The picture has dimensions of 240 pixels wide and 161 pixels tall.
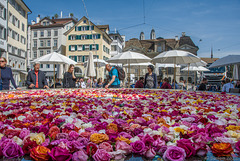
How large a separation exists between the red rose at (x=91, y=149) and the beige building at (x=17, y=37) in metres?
34.9

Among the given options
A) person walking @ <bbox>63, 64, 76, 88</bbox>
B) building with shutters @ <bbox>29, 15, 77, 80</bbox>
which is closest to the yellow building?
building with shutters @ <bbox>29, 15, 77, 80</bbox>

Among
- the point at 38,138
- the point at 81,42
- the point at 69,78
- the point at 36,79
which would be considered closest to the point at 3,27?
the point at 81,42

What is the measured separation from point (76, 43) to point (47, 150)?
5186 centimetres

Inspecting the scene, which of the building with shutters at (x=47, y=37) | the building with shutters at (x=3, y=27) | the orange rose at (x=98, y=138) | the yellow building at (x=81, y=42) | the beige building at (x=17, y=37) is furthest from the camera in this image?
the building with shutters at (x=47, y=37)

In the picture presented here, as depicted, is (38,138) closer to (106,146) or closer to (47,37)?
(106,146)

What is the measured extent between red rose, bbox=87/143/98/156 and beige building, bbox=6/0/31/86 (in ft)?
115

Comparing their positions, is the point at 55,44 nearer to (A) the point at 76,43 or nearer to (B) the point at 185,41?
(A) the point at 76,43

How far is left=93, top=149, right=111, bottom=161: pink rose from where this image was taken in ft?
4.51

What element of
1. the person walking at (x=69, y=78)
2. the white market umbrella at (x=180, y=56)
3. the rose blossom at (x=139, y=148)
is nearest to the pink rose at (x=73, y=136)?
the rose blossom at (x=139, y=148)

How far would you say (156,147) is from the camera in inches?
62.9

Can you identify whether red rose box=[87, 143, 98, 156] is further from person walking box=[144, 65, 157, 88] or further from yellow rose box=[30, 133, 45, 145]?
person walking box=[144, 65, 157, 88]

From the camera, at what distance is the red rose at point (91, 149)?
1.45m

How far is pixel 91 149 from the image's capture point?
58.7 inches

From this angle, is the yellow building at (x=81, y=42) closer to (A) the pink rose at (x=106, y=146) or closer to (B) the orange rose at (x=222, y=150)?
(A) the pink rose at (x=106, y=146)
